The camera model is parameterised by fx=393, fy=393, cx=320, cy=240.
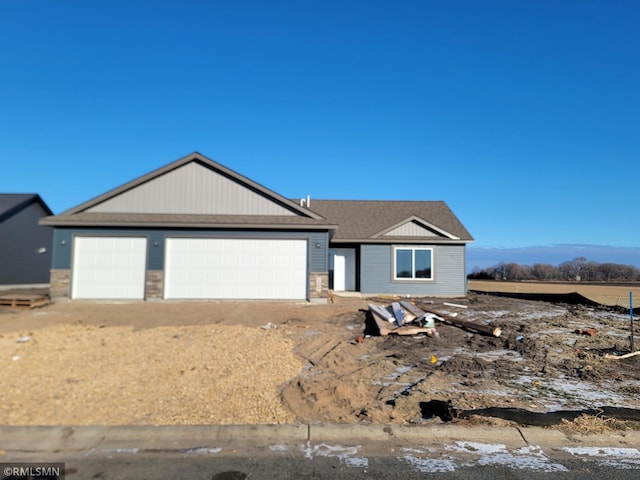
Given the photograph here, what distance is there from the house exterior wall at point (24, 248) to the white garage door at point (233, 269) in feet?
44.3

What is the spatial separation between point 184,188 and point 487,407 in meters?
13.9

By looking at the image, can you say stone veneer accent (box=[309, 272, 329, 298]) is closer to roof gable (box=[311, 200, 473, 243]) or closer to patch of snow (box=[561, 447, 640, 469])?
roof gable (box=[311, 200, 473, 243])

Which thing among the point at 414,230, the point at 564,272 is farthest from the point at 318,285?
the point at 564,272

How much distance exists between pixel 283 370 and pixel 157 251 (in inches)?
393

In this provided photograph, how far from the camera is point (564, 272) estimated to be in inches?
1922

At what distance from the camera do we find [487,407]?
16.9ft

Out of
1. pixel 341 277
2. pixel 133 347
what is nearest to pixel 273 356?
pixel 133 347

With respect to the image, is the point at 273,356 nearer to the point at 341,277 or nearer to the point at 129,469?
the point at 129,469

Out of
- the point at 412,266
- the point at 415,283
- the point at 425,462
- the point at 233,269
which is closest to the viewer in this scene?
the point at 425,462

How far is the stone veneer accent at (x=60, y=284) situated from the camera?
1455 centimetres

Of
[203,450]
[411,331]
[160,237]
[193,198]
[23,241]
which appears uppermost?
[193,198]

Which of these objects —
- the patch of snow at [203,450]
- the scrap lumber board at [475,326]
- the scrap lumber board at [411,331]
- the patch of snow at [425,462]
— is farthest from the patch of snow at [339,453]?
the scrap lumber board at [475,326]

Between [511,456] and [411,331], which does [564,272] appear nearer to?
[411,331]

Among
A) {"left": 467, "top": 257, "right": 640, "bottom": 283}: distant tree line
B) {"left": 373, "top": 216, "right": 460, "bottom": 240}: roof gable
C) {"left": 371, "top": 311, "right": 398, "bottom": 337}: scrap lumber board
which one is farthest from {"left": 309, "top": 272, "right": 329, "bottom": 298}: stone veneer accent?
{"left": 467, "top": 257, "right": 640, "bottom": 283}: distant tree line
